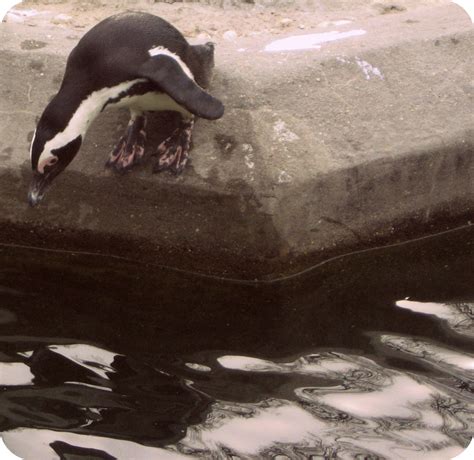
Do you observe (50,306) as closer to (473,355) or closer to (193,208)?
(193,208)

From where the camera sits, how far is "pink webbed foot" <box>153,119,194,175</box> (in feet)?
17.0

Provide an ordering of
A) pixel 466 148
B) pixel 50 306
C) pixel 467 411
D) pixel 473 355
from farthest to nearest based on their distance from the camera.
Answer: pixel 466 148 < pixel 50 306 < pixel 473 355 < pixel 467 411

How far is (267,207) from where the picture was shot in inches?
201

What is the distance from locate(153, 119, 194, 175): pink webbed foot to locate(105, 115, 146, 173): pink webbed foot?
0.31ft

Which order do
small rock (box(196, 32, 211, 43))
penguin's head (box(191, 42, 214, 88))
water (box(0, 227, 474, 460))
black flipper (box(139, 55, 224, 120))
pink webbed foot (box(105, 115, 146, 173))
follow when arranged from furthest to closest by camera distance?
small rock (box(196, 32, 211, 43)) < pink webbed foot (box(105, 115, 146, 173)) < penguin's head (box(191, 42, 214, 88)) < black flipper (box(139, 55, 224, 120)) < water (box(0, 227, 474, 460))

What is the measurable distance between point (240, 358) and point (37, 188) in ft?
3.54

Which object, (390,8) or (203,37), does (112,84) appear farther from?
(390,8)

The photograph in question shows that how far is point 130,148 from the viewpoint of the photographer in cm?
521

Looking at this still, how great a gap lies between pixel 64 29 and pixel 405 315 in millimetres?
2119

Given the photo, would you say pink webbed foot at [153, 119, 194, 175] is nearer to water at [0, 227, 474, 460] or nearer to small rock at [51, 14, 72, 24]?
water at [0, 227, 474, 460]

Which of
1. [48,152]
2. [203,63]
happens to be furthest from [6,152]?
[203,63]

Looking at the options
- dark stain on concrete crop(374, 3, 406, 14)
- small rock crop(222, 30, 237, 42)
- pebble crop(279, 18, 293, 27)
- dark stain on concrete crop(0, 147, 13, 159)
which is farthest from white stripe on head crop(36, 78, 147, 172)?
dark stain on concrete crop(374, 3, 406, 14)

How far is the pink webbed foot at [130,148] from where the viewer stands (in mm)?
5215

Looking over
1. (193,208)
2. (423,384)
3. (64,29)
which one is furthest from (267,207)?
(64,29)
